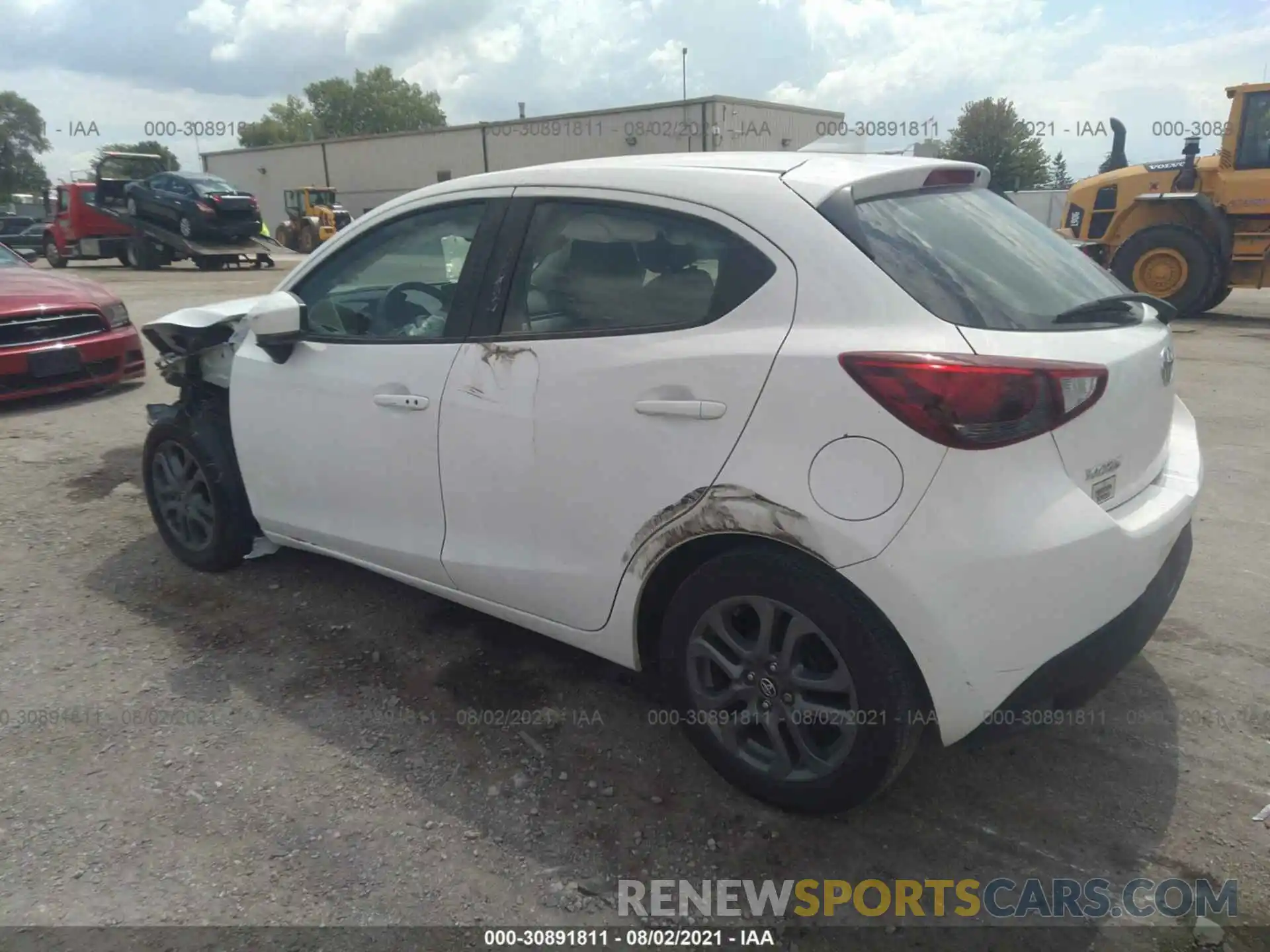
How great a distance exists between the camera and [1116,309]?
250cm


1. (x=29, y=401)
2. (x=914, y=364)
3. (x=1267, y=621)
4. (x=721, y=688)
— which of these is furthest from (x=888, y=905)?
(x=29, y=401)

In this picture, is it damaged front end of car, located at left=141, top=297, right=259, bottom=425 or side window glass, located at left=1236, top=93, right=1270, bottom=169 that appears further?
side window glass, located at left=1236, top=93, right=1270, bottom=169

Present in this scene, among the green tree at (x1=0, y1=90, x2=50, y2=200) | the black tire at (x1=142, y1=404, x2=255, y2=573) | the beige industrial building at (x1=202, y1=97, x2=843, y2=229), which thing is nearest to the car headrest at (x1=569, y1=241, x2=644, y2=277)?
the black tire at (x1=142, y1=404, x2=255, y2=573)

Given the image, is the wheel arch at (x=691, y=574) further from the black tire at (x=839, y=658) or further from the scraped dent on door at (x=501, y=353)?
the scraped dent on door at (x=501, y=353)

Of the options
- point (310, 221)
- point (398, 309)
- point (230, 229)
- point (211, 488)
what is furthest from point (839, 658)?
point (310, 221)

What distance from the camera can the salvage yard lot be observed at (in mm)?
2309

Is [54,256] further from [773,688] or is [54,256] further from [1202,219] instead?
[773,688]

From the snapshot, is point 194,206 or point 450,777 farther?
point 194,206

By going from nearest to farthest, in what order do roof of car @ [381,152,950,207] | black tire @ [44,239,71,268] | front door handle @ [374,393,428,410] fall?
1. roof of car @ [381,152,950,207]
2. front door handle @ [374,393,428,410]
3. black tire @ [44,239,71,268]

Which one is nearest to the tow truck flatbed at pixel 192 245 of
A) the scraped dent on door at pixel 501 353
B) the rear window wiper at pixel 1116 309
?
the scraped dent on door at pixel 501 353

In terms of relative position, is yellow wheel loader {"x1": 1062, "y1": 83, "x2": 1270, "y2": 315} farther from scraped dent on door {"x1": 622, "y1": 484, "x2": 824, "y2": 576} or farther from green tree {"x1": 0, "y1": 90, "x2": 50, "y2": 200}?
green tree {"x1": 0, "y1": 90, "x2": 50, "y2": 200}

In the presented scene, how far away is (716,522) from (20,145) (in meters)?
89.7

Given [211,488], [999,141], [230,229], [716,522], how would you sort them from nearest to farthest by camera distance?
1. [716,522]
2. [211,488]
3. [230,229]
4. [999,141]

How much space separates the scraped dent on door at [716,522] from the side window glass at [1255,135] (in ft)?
39.5
